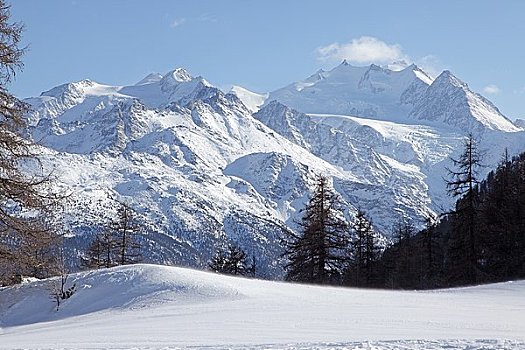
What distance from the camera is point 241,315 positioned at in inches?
715

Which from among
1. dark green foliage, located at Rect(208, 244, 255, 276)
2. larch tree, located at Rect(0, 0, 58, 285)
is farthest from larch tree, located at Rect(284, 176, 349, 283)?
larch tree, located at Rect(0, 0, 58, 285)

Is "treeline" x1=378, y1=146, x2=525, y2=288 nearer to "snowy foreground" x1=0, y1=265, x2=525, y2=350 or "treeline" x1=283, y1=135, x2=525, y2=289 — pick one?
"treeline" x1=283, y1=135, x2=525, y2=289

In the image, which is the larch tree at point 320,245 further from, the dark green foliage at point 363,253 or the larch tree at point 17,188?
the larch tree at point 17,188

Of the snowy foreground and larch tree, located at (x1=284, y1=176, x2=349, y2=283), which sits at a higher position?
larch tree, located at (x1=284, y1=176, x2=349, y2=283)

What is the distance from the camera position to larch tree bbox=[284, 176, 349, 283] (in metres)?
37.1

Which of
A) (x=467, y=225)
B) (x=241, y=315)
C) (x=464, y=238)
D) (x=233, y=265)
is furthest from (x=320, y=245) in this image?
(x=241, y=315)

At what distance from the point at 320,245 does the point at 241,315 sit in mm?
19164

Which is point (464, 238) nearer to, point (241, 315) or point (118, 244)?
point (241, 315)

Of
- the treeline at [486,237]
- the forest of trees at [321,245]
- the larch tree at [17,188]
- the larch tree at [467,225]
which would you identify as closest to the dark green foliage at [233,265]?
the forest of trees at [321,245]

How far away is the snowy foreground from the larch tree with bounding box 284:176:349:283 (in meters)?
10.2

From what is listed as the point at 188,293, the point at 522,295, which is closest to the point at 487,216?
the point at 522,295

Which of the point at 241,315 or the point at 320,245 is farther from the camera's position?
the point at 320,245

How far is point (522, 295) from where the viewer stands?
23.9m

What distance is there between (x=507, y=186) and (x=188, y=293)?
24.2 metres
